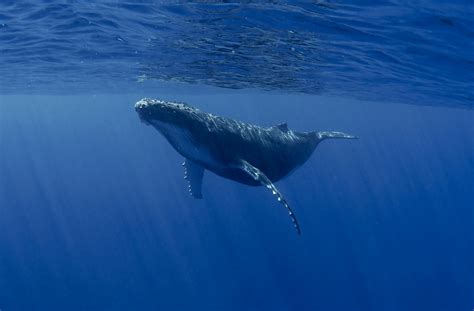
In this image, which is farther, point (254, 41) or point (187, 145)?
point (254, 41)

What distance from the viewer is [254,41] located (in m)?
19.6

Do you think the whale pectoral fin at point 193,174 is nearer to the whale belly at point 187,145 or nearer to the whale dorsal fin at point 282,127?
the whale belly at point 187,145

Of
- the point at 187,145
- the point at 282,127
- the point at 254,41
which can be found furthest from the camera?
the point at 254,41

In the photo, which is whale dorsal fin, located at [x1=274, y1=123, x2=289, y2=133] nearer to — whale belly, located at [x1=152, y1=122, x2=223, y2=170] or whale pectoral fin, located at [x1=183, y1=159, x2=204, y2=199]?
whale pectoral fin, located at [x1=183, y1=159, x2=204, y2=199]

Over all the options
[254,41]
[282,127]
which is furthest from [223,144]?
[254,41]

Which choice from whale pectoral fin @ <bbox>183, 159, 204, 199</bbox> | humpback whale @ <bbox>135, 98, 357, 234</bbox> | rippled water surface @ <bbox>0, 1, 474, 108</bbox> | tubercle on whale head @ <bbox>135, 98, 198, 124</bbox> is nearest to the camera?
tubercle on whale head @ <bbox>135, 98, 198, 124</bbox>

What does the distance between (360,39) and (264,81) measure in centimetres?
1567

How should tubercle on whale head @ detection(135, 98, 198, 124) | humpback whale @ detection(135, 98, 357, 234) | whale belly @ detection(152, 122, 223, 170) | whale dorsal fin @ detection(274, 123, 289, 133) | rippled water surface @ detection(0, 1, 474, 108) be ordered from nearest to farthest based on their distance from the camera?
tubercle on whale head @ detection(135, 98, 198, 124) < humpback whale @ detection(135, 98, 357, 234) < whale belly @ detection(152, 122, 223, 170) < whale dorsal fin @ detection(274, 123, 289, 133) < rippled water surface @ detection(0, 1, 474, 108)

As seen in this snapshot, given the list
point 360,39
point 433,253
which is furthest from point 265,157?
point 433,253

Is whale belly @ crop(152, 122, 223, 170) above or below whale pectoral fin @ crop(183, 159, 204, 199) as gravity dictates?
above

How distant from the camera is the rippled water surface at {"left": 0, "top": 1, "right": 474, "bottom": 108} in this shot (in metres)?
15.0

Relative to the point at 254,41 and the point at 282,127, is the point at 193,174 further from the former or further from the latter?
the point at 254,41

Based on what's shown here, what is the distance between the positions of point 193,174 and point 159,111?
338 centimetres

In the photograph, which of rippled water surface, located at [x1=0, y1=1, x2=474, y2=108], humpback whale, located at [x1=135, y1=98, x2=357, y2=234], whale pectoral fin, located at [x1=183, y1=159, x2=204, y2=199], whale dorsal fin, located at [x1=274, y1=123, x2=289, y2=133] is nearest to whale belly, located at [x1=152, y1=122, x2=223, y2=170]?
humpback whale, located at [x1=135, y1=98, x2=357, y2=234]
